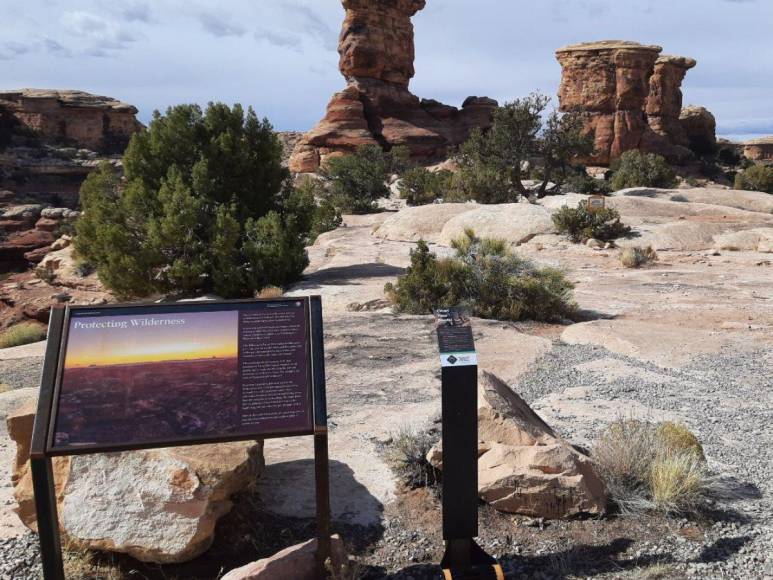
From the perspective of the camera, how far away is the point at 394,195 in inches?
1297

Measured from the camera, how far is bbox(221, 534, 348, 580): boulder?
10.7 feet

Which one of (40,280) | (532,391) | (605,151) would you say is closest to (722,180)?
(605,151)

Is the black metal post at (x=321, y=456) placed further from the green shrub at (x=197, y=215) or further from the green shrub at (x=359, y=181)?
the green shrub at (x=359, y=181)

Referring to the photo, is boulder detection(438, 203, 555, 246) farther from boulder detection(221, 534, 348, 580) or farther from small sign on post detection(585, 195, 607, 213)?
boulder detection(221, 534, 348, 580)

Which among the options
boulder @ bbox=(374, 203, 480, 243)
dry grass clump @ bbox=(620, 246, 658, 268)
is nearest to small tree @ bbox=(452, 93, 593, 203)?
boulder @ bbox=(374, 203, 480, 243)

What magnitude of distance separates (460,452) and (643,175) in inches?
1166

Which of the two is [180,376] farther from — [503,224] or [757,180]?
[757,180]

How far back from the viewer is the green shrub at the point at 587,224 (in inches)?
685

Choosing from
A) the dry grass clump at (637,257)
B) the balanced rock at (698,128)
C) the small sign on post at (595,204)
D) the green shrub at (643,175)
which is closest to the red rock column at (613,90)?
the balanced rock at (698,128)

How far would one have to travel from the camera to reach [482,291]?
10.2 meters

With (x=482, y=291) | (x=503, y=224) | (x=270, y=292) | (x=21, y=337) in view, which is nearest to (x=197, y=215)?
(x=270, y=292)

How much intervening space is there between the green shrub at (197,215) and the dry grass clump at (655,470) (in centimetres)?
984

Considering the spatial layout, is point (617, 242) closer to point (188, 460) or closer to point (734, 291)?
point (734, 291)

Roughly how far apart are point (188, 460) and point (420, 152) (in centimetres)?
4254
